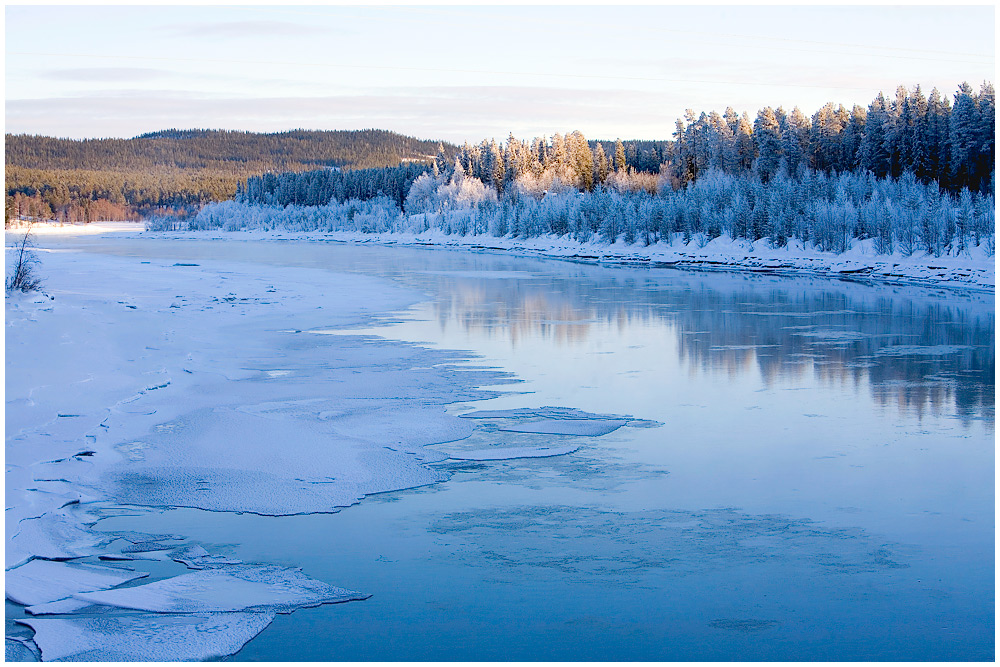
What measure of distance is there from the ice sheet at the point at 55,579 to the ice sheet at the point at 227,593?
134 millimetres

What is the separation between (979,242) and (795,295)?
376 inches

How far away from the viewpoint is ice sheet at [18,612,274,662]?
445cm

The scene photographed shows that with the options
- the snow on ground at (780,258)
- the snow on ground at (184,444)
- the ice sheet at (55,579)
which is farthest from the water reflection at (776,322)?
the ice sheet at (55,579)

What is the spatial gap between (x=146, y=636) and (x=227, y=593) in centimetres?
54

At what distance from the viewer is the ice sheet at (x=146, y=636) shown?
445cm

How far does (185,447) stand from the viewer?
26.5 ft

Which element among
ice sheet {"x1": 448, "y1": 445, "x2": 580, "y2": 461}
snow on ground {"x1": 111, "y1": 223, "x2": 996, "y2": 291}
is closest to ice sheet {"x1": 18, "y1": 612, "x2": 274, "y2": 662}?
ice sheet {"x1": 448, "y1": 445, "x2": 580, "y2": 461}

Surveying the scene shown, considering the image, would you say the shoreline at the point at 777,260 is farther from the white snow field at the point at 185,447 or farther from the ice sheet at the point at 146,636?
the ice sheet at the point at 146,636

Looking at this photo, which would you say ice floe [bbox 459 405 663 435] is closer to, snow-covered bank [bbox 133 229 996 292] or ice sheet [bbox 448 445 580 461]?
ice sheet [bbox 448 445 580 461]

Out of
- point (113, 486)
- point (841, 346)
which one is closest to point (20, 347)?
point (113, 486)

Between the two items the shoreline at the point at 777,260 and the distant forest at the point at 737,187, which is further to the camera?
the distant forest at the point at 737,187

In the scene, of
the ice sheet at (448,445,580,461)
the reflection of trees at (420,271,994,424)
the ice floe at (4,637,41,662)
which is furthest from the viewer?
the reflection of trees at (420,271,994,424)

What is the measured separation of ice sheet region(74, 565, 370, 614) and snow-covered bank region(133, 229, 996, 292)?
78.1ft

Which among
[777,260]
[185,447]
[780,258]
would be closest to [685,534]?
[185,447]
